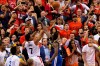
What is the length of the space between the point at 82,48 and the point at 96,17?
4422 mm

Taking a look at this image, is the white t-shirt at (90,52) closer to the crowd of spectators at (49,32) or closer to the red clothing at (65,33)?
the crowd of spectators at (49,32)

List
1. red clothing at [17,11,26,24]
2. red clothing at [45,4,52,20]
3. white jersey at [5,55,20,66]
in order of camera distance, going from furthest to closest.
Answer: red clothing at [45,4,52,20] → red clothing at [17,11,26,24] → white jersey at [5,55,20,66]

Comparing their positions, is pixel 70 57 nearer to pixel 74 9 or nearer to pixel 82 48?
pixel 82 48

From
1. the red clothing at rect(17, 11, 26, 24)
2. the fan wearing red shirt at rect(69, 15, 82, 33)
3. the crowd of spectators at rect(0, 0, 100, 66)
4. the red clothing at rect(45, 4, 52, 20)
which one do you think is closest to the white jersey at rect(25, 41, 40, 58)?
the crowd of spectators at rect(0, 0, 100, 66)

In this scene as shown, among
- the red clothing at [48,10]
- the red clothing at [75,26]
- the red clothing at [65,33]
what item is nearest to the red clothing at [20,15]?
the red clothing at [48,10]

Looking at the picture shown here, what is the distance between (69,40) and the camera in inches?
664

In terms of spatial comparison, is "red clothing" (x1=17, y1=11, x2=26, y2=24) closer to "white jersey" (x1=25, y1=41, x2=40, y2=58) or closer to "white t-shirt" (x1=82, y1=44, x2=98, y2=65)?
"white t-shirt" (x1=82, y1=44, x2=98, y2=65)

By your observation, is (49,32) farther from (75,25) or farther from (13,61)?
(13,61)

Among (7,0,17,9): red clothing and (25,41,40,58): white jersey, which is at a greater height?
(25,41,40,58): white jersey

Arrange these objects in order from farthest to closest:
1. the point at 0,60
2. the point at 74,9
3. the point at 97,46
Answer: the point at 74,9 → the point at 97,46 → the point at 0,60

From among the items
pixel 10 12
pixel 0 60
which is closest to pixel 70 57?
pixel 0 60

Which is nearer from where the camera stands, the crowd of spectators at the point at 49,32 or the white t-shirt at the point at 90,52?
the crowd of spectators at the point at 49,32

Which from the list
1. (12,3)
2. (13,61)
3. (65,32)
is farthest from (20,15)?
(13,61)

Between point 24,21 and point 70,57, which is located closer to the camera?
point 70,57
